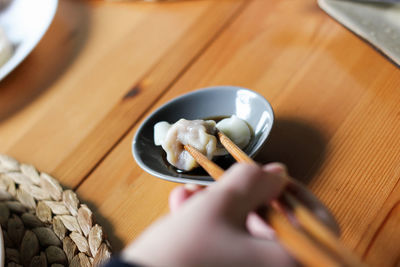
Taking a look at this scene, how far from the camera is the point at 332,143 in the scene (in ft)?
2.44

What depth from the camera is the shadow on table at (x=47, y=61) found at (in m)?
1.08

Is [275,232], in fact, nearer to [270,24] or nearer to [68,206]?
[68,206]

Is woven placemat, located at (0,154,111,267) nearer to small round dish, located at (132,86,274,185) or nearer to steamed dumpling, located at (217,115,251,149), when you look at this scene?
small round dish, located at (132,86,274,185)

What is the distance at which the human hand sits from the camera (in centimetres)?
40

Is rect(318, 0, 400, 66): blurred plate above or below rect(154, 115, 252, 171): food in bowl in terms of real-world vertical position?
above

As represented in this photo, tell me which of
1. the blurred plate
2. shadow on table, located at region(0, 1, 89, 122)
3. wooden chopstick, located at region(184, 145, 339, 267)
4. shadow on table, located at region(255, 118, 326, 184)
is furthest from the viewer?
shadow on table, located at region(0, 1, 89, 122)

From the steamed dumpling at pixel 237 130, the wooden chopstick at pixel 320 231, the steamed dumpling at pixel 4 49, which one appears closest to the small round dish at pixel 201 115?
the steamed dumpling at pixel 237 130

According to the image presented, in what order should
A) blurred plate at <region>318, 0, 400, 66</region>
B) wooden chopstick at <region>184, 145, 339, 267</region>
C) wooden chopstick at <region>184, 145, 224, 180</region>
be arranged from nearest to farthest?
wooden chopstick at <region>184, 145, 339, 267</region> → wooden chopstick at <region>184, 145, 224, 180</region> → blurred plate at <region>318, 0, 400, 66</region>

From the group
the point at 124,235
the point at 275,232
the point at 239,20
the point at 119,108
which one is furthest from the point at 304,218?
the point at 239,20

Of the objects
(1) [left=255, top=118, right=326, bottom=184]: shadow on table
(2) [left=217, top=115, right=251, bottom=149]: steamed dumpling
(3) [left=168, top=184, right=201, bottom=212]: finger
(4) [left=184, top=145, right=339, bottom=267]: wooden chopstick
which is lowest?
(3) [left=168, top=184, right=201, bottom=212]: finger

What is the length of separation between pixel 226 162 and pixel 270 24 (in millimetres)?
424

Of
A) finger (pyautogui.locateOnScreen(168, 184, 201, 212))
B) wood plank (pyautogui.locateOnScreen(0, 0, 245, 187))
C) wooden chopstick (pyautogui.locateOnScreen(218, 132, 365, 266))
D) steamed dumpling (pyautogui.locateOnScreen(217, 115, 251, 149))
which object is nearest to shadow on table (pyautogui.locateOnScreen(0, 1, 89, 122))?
wood plank (pyautogui.locateOnScreen(0, 0, 245, 187))

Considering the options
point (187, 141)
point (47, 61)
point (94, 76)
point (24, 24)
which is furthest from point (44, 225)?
point (24, 24)

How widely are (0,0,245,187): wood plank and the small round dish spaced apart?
0.11 m
